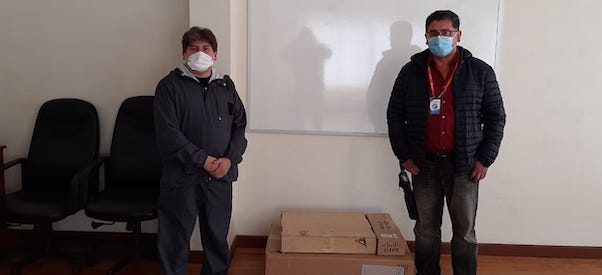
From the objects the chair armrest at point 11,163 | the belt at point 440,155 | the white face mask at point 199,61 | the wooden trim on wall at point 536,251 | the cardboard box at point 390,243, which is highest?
the white face mask at point 199,61

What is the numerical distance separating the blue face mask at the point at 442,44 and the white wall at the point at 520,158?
80cm

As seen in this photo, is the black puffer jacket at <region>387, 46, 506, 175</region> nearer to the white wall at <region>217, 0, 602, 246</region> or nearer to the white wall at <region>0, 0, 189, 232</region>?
the white wall at <region>217, 0, 602, 246</region>

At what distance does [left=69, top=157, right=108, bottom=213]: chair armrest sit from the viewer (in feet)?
8.63

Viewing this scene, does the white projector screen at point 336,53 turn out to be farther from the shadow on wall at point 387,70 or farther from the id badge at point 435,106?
the id badge at point 435,106

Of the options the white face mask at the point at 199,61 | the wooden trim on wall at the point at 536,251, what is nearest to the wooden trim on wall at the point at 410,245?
the wooden trim on wall at the point at 536,251

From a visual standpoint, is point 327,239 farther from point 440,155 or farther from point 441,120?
point 441,120

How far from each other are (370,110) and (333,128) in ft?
0.87

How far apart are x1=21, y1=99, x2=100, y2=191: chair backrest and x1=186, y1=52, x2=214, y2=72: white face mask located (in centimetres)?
104

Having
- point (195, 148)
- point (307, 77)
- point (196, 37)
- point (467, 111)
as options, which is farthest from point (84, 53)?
point (467, 111)

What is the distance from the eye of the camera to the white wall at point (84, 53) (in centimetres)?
299

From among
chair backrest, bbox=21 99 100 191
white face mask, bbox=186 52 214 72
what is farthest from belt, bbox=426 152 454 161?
chair backrest, bbox=21 99 100 191

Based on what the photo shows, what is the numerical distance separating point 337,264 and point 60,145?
1903mm

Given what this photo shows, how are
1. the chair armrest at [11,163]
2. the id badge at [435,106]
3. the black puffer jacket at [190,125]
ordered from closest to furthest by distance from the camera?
the black puffer jacket at [190,125]
the id badge at [435,106]
the chair armrest at [11,163]

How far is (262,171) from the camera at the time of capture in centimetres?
311
